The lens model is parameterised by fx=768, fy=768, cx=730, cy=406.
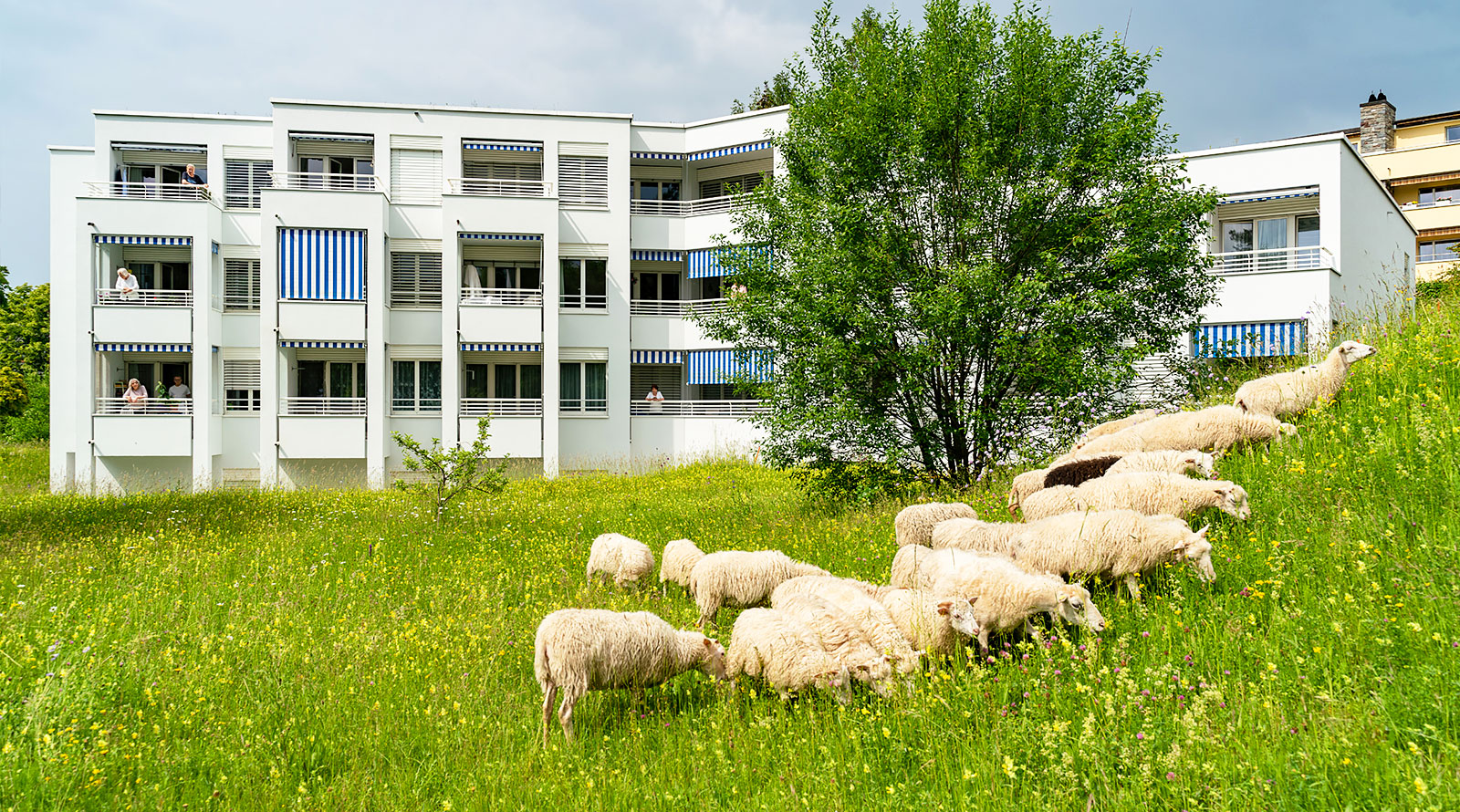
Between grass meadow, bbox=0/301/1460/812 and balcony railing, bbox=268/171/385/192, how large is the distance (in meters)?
22.9

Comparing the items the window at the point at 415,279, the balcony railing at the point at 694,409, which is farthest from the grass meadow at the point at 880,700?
the window at the point at 415,279

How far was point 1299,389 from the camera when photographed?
9.14m

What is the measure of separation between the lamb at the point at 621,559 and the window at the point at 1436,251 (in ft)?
201

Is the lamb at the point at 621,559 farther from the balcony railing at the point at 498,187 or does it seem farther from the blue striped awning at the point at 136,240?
the blue striped awning at the point at 136,240

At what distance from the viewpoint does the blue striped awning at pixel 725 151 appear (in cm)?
2982

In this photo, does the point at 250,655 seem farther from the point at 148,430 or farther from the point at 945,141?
the point at 148,430

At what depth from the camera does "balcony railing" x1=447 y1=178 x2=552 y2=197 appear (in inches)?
1129

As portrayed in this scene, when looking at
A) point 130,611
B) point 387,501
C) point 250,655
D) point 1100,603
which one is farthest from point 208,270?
point 1100,603

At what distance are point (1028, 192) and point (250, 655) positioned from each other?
469 inches

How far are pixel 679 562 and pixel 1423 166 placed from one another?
2541 inches

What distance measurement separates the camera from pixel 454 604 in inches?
329

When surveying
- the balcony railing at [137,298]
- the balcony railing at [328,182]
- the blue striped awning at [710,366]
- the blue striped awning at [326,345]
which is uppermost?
the balcony railing at [328,182]

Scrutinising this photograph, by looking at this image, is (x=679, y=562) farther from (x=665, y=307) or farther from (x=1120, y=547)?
(x=665, y=307)

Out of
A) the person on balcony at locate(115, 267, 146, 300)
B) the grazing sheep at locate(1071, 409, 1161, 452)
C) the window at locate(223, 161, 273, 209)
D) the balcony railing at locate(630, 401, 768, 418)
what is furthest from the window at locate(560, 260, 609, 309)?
the grazing sheep at locate(1071, 409, 1161, 452)
